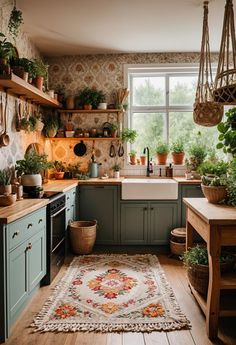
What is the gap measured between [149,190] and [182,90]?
74.0 inches

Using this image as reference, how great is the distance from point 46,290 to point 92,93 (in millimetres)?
2987

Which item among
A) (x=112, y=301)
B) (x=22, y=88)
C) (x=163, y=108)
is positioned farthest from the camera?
(x=163, y=108)

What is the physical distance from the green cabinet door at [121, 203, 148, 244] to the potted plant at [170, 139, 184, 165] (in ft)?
3.56

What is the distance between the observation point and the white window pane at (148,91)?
16.9 ft

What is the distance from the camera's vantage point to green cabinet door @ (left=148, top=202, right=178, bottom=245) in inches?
170

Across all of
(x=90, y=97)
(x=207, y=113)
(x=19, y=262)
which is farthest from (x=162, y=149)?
(x=19, y=262)

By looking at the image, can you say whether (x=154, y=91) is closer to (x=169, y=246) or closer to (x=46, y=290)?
(x=169, y=246)

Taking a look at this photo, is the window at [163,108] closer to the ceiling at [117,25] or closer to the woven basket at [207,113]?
the ceiling at [117,25]

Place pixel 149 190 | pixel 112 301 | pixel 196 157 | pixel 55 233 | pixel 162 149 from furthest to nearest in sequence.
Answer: pixel 162 149, pixel 196 157, pixel 149 190, pixel 55 233, pixel 112 301

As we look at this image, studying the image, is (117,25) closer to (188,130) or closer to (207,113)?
(207,113)

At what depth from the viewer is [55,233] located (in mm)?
3438

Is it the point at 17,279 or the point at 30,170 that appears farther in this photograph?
the point at 30,170

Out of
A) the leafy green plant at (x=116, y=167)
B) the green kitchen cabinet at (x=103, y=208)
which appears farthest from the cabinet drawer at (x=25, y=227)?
the leafy green plant at (x=116, y=167)

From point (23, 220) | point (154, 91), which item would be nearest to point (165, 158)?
point (154, 91)
